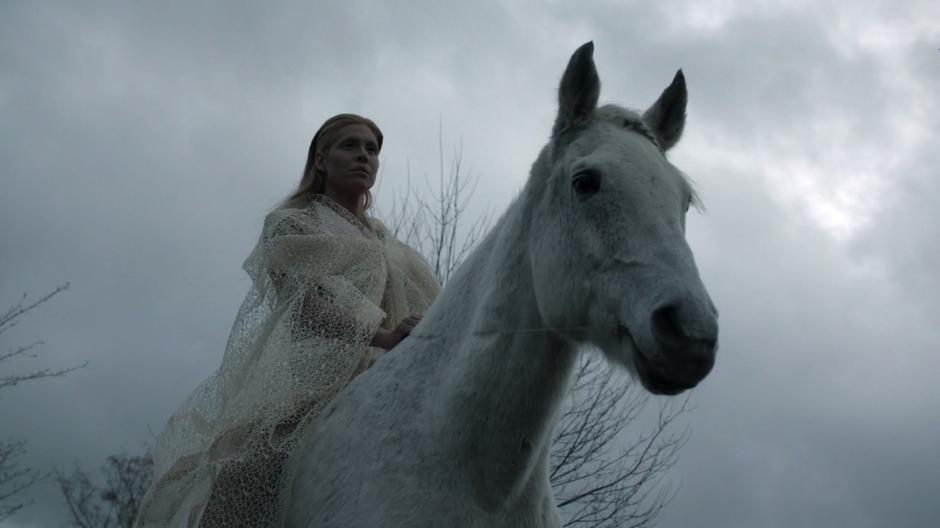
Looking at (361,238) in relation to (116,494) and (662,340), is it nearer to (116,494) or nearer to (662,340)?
(662,340)

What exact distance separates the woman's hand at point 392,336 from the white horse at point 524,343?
0.29m

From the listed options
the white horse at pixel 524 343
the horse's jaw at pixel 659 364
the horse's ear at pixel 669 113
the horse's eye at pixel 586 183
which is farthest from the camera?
the horse's ear at pixel 669 113

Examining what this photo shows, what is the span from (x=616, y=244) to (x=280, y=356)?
4.86ft

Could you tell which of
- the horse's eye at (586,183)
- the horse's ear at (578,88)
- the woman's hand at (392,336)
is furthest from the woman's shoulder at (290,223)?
the horse's eye at (586,183)

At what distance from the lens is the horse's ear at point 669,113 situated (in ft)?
10.1

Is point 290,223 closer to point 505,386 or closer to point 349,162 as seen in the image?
point 349,162

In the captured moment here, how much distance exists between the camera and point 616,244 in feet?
7.68

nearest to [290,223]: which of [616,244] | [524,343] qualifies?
[524,343]

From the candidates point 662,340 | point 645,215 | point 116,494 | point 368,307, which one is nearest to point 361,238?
point 368,307

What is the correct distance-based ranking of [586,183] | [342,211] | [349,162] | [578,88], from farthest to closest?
1. [349,162]
2. [342,211]
3. [578,88]
4. [586,183]

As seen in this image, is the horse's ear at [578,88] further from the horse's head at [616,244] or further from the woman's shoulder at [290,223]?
the woman's shoulder at [290,223]

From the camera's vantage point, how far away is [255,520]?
2768mm

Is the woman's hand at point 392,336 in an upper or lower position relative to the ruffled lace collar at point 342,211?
lower

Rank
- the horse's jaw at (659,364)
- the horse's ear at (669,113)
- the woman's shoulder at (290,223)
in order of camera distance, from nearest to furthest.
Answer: the horse's jaw at (659,364) < the horse's ear at (669,113) < the woman's shoulder at (290,223)
